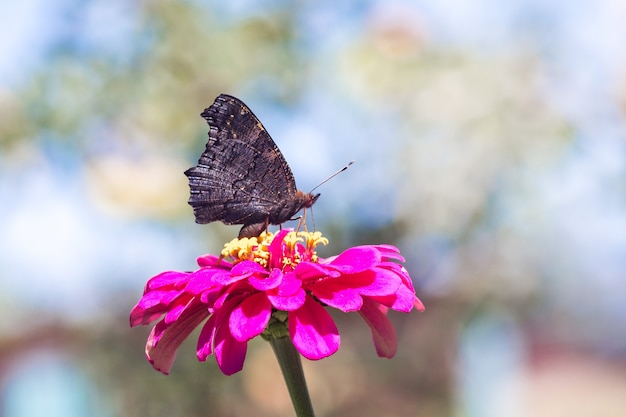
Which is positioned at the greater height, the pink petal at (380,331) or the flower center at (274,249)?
the flower center at (274,249)

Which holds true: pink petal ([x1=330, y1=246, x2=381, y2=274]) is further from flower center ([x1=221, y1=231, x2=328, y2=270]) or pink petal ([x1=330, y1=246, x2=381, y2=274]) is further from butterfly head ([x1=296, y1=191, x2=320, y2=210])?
butterfly head ([x1=296, y1=191, x2=320, y2=210])

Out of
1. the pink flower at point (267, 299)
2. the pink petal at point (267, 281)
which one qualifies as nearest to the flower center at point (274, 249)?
the pink flower at point (267, 299)

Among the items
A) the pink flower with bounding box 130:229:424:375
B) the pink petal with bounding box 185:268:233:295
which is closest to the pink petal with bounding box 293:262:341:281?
the pink flower with bounding box 130:229:424:375

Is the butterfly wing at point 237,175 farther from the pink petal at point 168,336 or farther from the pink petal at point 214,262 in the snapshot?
the pink petal at point 168,336

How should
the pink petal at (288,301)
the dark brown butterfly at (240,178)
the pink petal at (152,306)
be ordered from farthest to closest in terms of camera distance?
the dark brown butterfly at (240,178)
the pink petal at (152,306)
the pink petal at (288,301)

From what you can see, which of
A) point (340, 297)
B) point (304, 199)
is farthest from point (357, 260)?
point (304, 199)

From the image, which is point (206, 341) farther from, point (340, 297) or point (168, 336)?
point (340, 297)
